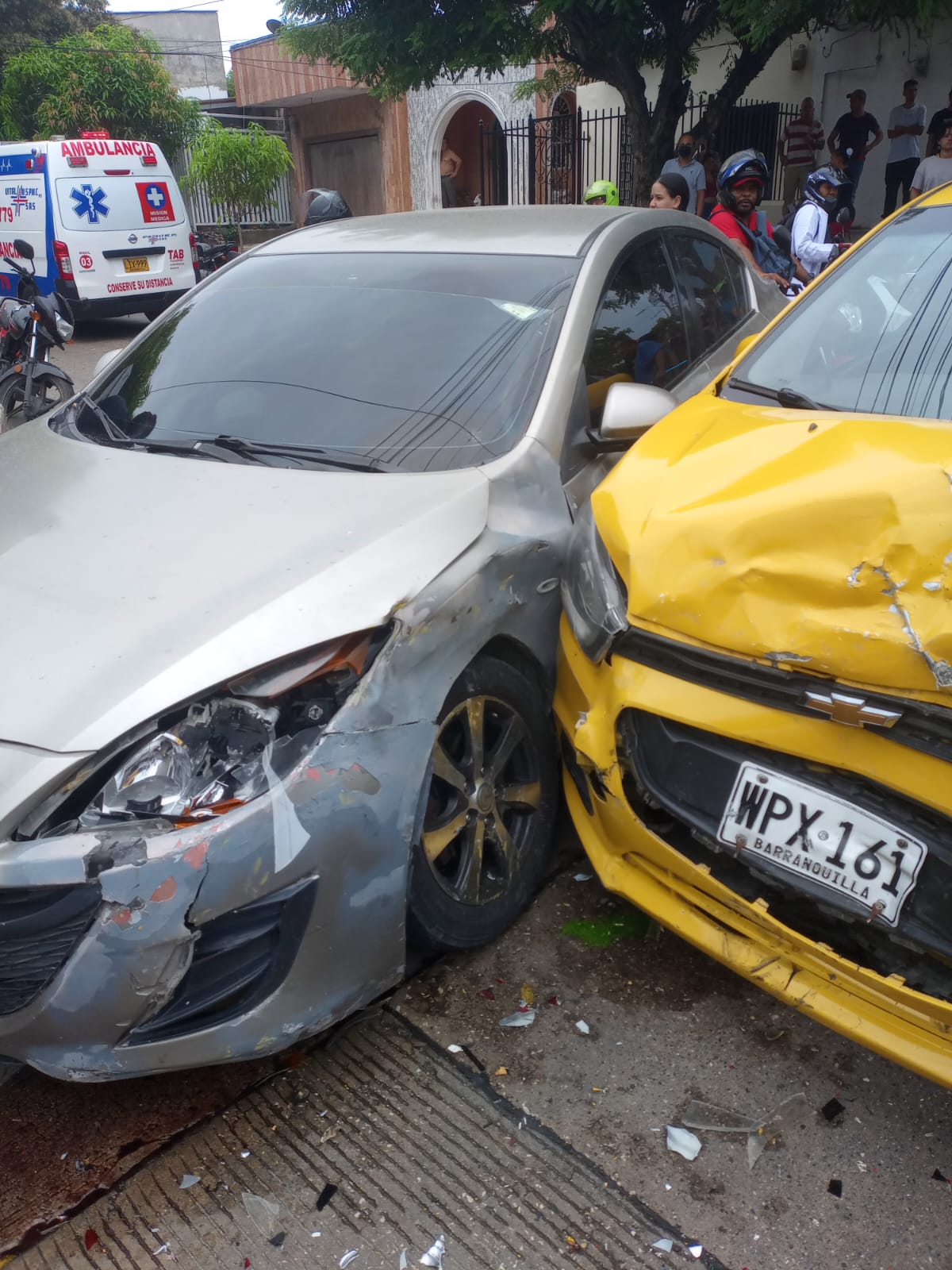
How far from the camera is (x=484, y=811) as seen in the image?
246cm

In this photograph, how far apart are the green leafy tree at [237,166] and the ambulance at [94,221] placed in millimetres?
7630

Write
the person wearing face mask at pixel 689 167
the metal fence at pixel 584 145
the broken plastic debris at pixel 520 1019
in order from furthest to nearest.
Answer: the metal fence at pixel 584 145 < the person wearing face mask at pixel 689 167 < the broken plastic debris at pixel 520 1019

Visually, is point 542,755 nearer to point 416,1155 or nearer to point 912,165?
point 416,1155

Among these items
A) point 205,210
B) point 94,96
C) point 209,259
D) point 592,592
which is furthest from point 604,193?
point 205,210

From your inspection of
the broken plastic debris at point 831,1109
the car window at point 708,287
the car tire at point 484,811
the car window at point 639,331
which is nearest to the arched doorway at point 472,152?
the car window at point 708,287

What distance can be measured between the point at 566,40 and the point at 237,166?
12661 mm

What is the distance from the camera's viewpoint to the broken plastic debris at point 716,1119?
213 cm

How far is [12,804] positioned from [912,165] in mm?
11976

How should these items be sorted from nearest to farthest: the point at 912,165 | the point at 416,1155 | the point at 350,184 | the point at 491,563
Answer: the point at 416,1155 → the point at 491,563 → the point at 912,165 → the point at 350,184

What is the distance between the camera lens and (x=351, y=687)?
2.00 metres

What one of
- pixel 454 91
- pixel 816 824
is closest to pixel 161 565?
pixel 816 824

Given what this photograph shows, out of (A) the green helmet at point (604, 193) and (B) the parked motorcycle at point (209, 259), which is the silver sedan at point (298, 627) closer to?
(A) the green helmet at point (604, 193)

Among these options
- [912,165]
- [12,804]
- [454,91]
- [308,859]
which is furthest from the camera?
[454,91]

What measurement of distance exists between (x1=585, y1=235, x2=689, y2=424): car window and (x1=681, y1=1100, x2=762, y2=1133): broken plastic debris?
1.83 meters
